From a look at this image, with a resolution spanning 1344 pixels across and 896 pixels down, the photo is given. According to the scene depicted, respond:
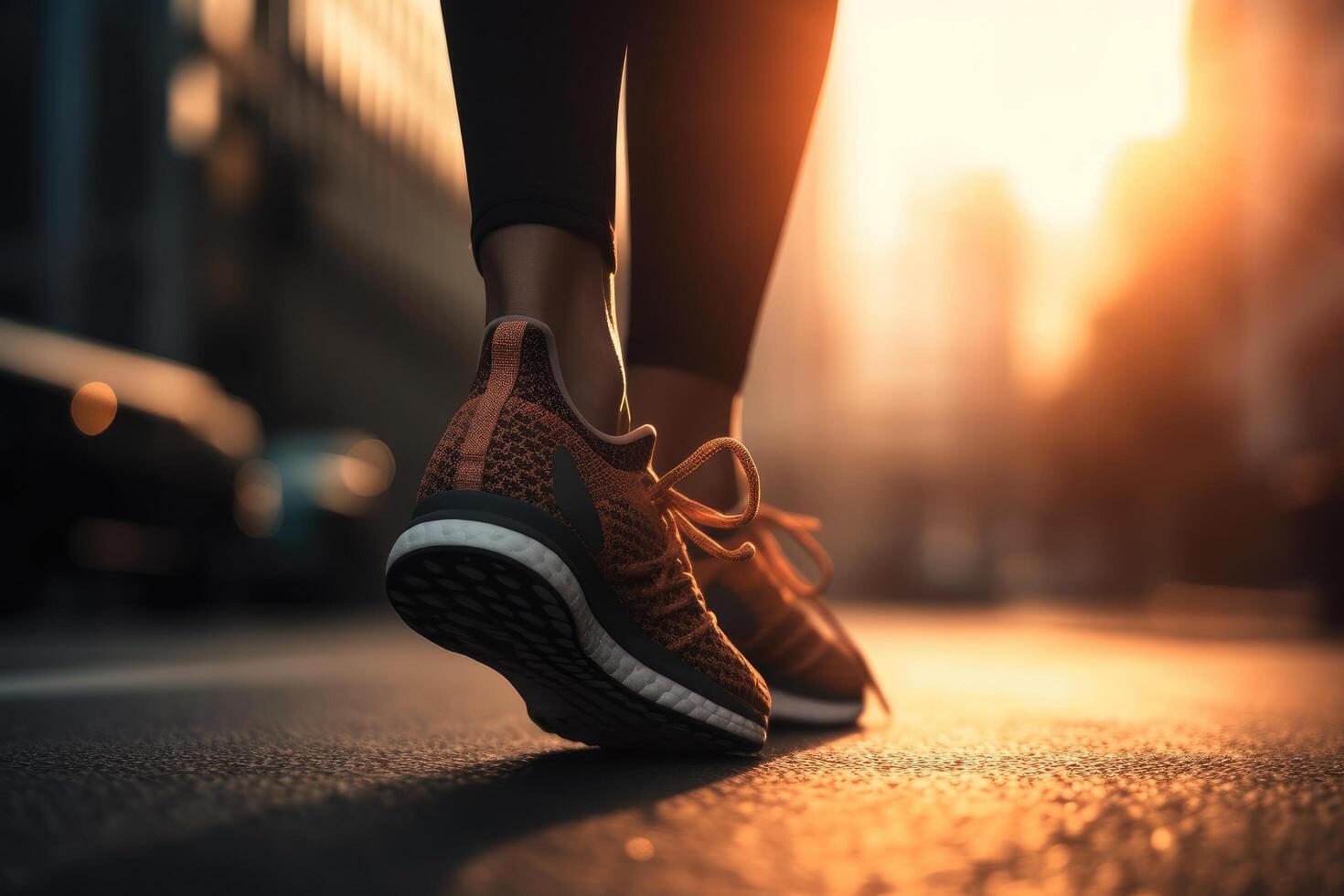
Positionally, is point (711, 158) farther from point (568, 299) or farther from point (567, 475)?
point (567, 475)

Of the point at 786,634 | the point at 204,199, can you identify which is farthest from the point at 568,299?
the point at 204,199

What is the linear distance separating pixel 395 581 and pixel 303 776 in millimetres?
137

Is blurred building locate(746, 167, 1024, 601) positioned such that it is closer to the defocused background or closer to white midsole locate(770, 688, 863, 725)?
the defocused background

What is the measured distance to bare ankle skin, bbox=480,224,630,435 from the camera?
86 cm

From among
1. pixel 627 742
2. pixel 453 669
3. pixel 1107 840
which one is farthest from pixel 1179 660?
pixel 1107 840

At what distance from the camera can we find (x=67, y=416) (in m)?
4.75

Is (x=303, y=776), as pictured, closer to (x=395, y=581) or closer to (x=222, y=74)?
(x=395, y=581)

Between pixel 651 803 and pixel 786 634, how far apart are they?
490 millimetres

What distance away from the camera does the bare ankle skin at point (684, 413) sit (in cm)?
115

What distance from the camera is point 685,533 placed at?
99 centimetres

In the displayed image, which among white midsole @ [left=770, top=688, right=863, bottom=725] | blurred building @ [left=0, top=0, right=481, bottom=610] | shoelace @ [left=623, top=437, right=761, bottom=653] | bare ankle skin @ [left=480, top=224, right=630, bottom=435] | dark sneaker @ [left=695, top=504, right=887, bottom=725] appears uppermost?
blurred building @ [left=0, top=0, right=481, bottom=610]

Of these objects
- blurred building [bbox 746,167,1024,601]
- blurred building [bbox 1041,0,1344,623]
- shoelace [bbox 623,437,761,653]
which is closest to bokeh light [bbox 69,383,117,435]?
shoelace [bbox 623,437,761,653]

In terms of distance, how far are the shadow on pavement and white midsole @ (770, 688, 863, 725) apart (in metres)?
0.32

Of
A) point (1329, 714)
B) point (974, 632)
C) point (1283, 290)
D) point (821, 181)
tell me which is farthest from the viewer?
point (821, 181)
